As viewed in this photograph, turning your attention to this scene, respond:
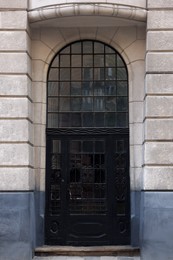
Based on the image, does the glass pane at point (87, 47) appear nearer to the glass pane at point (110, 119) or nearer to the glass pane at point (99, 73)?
the glass pane at point (99, 73)

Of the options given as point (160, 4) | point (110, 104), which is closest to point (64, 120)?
point (110, 104)

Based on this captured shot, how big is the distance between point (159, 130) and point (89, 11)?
3301mm

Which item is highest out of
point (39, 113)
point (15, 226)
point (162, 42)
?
point (162, 42)

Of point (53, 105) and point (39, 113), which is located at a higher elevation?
point (53, 105)

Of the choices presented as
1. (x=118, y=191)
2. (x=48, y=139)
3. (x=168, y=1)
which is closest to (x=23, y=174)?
(x=48, y=139)

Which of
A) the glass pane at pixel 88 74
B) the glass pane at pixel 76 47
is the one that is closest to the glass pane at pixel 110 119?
the glass pane at pixel 88 74

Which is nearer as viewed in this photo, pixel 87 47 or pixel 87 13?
pixel 87 13

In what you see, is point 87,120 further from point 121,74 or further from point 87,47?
point 87,47

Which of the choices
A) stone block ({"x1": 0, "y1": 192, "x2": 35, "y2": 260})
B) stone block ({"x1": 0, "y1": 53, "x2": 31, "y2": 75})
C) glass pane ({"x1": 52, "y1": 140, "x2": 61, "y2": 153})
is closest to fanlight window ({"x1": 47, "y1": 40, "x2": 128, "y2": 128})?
glass pane ({"x1": 52, "y1": 140, "x2": 61, "y2": 153})

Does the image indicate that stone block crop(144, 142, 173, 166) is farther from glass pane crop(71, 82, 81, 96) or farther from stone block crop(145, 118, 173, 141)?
glass pane crop(71, 82, 81, 96)

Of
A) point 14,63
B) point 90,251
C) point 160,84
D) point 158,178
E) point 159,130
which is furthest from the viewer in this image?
point 90,251

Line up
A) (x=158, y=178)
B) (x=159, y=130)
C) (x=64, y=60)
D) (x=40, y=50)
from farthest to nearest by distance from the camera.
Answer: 1. (x=64, y=60)
2. (x=40, y=50)
3. (x=159, y=130)
4. (x=158, y=178)

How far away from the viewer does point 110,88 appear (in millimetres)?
11852

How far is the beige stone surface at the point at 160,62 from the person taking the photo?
35.2 ft
